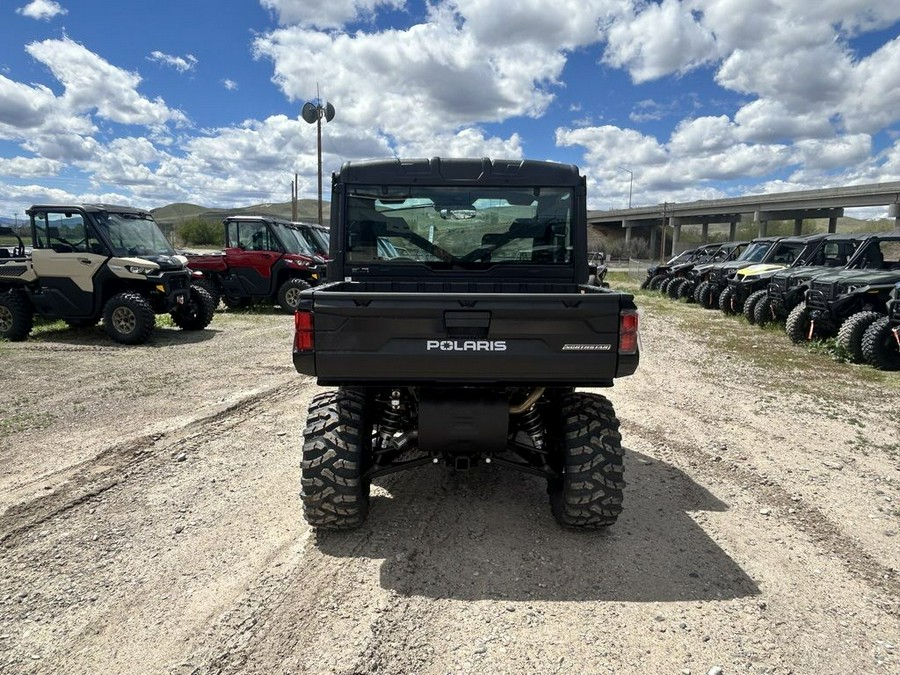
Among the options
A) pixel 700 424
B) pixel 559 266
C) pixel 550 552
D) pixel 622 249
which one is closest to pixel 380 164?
pixel 559 266

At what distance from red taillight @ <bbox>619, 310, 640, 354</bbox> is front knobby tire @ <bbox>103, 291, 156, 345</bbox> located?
866 cm

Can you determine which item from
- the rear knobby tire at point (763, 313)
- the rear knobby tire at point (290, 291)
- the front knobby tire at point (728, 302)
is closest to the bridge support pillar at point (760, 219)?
the front knobby tire at point (728, 302)

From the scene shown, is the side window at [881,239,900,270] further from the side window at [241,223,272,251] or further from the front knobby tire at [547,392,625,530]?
the side window at [241,223,272,251]

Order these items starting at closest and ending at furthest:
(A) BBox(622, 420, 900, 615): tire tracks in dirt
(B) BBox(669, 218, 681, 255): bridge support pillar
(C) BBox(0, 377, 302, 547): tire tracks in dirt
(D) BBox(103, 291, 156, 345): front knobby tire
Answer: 1. (A) BBox(622, 420, 900, 615): tire tracks in dirt
2. (C) BBox(0, 377, 302, 547): tire tracks in dirt
3. (D) BBox(103, 291, 156, 345): front knobby tire
4. (B) BBox(669, 218, 681, 255): bridge support pillar

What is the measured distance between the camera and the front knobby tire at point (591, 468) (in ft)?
10.6

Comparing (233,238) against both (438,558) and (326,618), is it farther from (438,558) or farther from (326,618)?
(326,618)

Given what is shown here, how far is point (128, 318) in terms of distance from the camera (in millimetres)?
9516

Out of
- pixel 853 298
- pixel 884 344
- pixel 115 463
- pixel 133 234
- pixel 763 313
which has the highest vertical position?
pixel 133 234

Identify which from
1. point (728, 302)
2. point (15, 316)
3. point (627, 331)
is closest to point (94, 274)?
point (15, 316)

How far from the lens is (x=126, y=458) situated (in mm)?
4500

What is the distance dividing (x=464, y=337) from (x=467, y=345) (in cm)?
4

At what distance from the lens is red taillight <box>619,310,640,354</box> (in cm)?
297

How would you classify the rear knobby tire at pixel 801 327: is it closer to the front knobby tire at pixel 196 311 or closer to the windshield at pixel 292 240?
the windshield at pixel 292 240

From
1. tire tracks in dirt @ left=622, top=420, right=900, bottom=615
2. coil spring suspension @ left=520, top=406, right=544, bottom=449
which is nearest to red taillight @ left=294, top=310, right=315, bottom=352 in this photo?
coil spring suspension @ left=520, top=406, right=544, bottom=449
